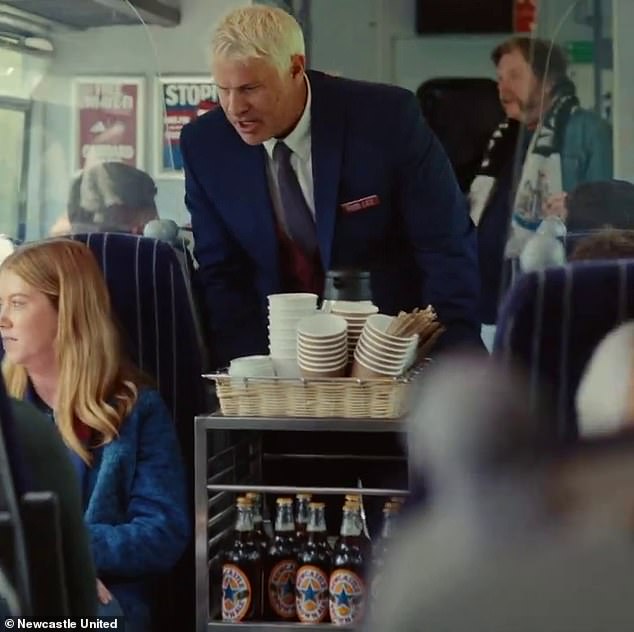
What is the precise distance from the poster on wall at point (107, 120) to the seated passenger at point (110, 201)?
15 mm

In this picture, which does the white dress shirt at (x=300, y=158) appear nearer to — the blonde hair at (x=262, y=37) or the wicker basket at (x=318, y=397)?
the blonde hair at (x=262, y=37)

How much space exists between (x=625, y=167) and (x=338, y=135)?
35cm

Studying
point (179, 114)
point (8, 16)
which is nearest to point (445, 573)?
point (179, 114)

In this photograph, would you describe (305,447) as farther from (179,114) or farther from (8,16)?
(8,16)

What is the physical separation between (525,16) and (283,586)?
733 millimetres

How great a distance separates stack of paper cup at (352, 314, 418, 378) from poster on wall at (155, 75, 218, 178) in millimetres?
391

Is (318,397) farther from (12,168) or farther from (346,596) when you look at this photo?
(12,168)

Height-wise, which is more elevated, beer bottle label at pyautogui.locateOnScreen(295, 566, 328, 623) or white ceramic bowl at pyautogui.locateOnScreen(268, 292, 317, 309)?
white ceramic bowl at pyautogui.locateOnScreen(268, 292, 317, 309)

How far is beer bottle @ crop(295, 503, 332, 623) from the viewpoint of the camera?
4.59 feet

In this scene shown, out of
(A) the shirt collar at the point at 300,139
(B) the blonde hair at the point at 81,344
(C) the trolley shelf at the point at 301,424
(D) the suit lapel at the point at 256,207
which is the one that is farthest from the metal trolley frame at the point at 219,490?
(A) the shirt collar at the point at 300,139

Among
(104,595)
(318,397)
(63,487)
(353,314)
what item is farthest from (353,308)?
(63,487)

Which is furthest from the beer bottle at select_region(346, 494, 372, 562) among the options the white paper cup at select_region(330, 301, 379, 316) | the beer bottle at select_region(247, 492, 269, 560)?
the white paper cup at select_region(330, 301, 379, 316)

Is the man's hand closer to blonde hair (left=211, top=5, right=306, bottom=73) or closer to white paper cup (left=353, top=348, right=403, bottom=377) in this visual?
white paper cup (left=353, top=348, right=403, bottom=377)

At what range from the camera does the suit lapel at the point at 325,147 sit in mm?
1517
